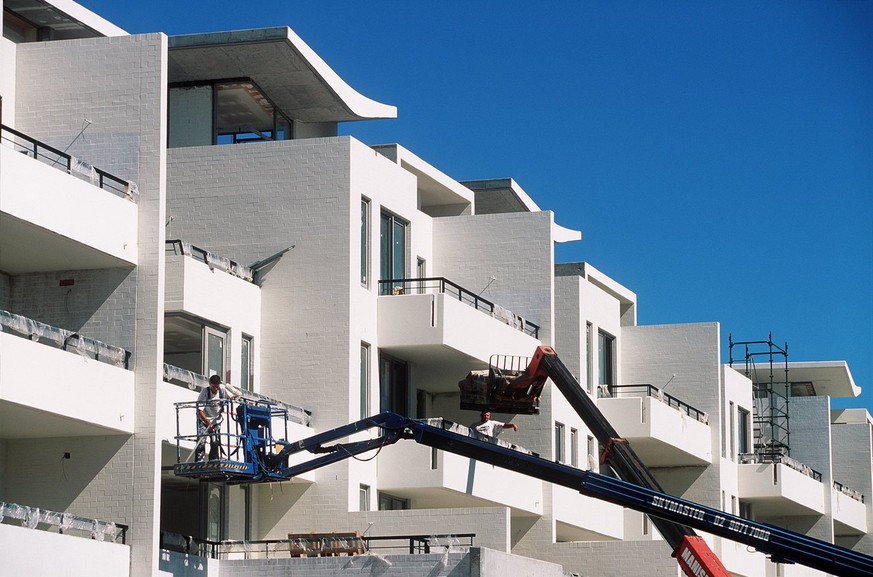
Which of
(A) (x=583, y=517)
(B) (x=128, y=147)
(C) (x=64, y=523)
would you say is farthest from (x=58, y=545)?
(A) (x=583, y=517)

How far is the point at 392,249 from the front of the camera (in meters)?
45.0

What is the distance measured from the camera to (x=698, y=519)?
3397 cm

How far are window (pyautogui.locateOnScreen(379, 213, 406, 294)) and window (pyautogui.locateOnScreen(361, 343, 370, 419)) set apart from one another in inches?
87.9

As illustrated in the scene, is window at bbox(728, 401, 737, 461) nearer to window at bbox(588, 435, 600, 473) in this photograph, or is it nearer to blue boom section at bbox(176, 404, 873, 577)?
window at bbox(588, 435, 600, 473)

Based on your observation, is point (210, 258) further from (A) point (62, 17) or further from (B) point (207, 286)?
(A) point (62, 17)

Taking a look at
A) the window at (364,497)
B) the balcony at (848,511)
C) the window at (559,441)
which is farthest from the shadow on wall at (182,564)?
the balcony at (848,511)

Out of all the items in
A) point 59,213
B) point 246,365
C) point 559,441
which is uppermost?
point 59,213

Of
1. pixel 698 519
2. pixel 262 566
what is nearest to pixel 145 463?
pixel 262 566

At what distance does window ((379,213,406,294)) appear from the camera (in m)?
44.5

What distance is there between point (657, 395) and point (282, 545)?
22144mm

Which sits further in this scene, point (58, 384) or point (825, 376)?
point (825, 376)

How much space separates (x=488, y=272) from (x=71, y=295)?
17.5m

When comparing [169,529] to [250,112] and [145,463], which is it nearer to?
[145,463]

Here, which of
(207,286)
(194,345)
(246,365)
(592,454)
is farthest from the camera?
(592,454)
